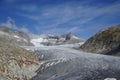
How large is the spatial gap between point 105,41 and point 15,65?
34.2 m

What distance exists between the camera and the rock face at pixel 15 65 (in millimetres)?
29453

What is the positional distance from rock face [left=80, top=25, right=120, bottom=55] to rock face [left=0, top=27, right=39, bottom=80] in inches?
964

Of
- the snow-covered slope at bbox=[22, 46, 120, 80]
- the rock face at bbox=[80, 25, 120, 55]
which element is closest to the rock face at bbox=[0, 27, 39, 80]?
the snow-covered slope at bbox=[22, 46, 120, 80]

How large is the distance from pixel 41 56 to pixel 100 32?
33.8 m

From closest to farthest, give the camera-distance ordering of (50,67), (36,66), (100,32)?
1. (50,67)
2. (36,66)
3. (100,32)

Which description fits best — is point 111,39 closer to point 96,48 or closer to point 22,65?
point 96,48

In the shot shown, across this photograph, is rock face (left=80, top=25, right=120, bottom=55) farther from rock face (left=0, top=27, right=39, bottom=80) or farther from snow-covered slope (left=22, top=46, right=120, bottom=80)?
rock face (left=0, top=27, right=39, bottom=80)

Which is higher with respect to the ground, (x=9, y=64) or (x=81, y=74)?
(x=9, y=64)

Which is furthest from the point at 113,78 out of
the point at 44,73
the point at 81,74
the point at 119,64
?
the point at 44,73

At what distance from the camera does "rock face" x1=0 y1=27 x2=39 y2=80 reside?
29453 mm

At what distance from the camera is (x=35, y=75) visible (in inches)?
1222

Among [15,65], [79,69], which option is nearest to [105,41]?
[79,69]

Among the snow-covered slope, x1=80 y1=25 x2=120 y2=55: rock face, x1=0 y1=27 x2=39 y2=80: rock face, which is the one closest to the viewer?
the snow-covered slope

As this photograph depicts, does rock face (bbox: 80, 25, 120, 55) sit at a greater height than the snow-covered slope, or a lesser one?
greater
